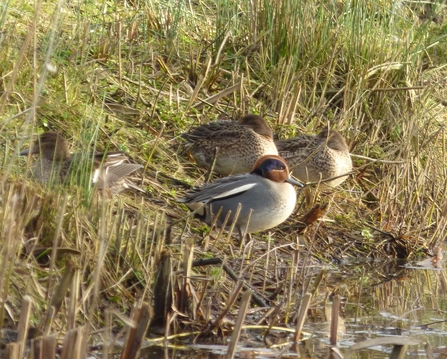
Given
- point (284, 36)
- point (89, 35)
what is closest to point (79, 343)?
point (89, 35)

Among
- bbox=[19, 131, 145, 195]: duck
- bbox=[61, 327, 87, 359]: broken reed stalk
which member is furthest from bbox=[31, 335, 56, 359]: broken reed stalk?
bbox=[19, 131, 145, 195]: duck

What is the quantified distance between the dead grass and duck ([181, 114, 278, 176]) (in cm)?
19

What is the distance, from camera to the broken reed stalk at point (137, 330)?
3.20 metres

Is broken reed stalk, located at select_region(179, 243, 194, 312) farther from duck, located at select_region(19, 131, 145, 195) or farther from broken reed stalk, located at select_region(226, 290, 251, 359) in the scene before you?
duck, located at select_region(19, 131, 145, 195)

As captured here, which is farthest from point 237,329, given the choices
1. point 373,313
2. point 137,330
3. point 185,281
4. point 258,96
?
point 258,96

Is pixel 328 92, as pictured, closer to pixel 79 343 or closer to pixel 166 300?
pixel 166 300

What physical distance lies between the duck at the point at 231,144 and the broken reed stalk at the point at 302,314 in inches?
111

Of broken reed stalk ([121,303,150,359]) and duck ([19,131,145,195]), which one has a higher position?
broken reed stalk ([121,303,150,359])

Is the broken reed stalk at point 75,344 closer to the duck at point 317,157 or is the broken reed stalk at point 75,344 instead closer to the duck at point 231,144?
the duck at point 231,144

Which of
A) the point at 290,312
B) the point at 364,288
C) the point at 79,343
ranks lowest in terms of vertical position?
the point at 364,288

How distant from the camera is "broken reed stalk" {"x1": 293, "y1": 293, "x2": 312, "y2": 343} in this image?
13.6 feet

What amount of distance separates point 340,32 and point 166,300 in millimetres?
4610

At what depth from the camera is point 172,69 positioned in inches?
327

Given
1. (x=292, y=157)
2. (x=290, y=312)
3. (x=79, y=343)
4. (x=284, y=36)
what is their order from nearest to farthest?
(x=79, y=343) → (x=290, y=312) → (x=292, y=157) → (x=284, y=36)
